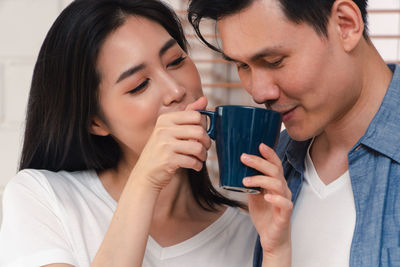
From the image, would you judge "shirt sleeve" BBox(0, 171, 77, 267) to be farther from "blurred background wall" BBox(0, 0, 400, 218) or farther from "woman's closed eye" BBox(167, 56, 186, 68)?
"blurred background wall" BBox(0, 0, 400, 218)

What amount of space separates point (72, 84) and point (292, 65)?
0.51 m

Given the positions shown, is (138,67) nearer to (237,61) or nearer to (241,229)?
(237,61)

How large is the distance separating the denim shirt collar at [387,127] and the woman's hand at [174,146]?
0.30 m

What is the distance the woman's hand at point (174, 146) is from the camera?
0.84 meters

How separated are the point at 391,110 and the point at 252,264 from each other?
450 mm

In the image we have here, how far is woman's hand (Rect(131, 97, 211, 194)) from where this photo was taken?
0.84 metres

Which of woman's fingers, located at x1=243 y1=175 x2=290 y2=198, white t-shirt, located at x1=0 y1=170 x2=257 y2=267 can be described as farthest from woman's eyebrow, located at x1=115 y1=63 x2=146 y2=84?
woman's fingers, located at x1=243 y1=175 x2=290 y2=198

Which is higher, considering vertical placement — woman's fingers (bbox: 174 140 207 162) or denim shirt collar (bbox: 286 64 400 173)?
denim shirt collar (bbox: 286 64 400 173)

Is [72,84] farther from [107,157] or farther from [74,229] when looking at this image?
[74,229]

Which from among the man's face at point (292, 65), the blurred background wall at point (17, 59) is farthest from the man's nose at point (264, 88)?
the blurred background wall at point (17, 59)

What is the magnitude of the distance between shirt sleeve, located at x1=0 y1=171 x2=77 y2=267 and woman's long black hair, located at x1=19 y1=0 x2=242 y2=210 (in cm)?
10

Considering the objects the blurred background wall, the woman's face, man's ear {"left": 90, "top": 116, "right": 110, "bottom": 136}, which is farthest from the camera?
the blurred background wall

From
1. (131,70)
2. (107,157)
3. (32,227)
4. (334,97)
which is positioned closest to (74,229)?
(32,227)

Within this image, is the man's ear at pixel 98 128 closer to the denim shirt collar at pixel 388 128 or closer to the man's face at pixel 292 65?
the man's face at pixel 292 65
